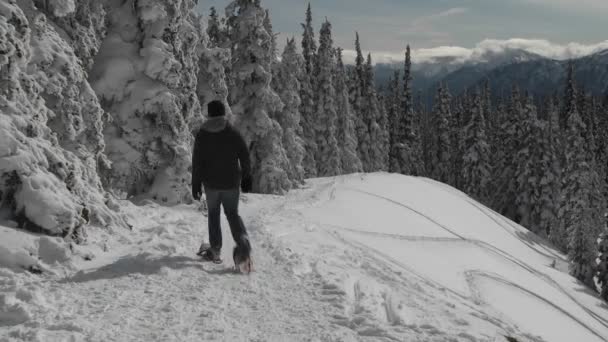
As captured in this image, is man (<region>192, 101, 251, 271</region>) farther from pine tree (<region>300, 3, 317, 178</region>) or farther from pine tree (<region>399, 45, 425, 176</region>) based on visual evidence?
pine tree (<region>399, 45, 425, 176</region>)

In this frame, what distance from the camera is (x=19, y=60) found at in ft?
21.9

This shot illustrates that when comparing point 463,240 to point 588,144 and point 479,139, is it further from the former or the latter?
point 588,144

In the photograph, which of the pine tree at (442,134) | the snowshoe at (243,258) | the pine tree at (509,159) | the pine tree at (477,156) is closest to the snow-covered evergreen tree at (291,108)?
the snowshoe at (243,258)

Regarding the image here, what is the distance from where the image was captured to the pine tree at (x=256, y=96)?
80.8 feet

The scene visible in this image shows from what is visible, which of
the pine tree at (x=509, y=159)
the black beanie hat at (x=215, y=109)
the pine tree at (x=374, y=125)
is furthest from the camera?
the pine tree at (x=374, y=125)

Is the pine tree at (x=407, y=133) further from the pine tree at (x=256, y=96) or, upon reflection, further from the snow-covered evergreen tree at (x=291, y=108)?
the pine tree at (x=256, y=96)

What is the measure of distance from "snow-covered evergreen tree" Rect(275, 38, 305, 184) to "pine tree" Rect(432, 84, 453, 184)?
38.5m

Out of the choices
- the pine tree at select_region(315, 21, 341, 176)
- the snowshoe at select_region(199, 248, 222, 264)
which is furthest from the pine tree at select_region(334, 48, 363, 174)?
the snowshoe at select_region(199, 248, 222, 264)

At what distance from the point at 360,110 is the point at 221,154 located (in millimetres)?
50829

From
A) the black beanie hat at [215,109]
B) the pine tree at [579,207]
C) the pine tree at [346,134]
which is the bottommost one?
the pine tree at [579,207]

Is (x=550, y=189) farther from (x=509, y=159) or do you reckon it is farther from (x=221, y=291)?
(x=221, y=291)

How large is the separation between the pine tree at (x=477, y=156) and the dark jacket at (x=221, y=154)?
5636cm

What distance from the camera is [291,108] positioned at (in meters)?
33.0

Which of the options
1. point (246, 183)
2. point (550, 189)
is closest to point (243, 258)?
point (246, 183)
